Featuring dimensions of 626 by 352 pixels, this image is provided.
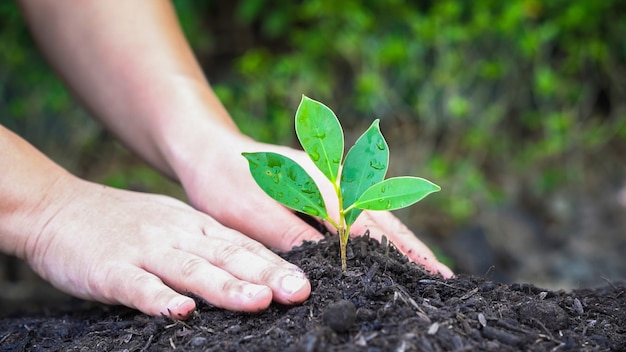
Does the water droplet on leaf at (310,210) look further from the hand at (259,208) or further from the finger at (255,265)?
the hand at (259,208)

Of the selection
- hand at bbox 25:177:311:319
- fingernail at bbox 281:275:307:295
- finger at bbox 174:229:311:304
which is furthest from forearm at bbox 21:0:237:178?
fingernail at bbox 281:275:307:295

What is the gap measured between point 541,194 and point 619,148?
26.1 inches

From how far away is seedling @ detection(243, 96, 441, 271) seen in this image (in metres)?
1.24

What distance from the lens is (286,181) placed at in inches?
51.3

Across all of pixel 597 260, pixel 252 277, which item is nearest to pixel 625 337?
pixel 252 277

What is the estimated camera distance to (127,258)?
147 cm

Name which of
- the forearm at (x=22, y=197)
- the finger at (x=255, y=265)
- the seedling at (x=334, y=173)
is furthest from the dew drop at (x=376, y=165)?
the forearm at (x=22, y=197)

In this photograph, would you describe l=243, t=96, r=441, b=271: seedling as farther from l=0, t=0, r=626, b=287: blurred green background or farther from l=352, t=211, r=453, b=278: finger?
l=0, t=0, r=626, b=287: blurred green background

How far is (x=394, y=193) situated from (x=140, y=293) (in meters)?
0.57

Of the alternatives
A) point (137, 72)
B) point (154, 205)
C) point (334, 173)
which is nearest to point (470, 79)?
point (137, 72)

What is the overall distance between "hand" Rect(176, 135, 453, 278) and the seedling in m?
0.28

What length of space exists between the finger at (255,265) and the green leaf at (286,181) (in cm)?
13

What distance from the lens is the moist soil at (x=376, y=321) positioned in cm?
109

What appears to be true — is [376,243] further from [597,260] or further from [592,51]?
[592,51]
